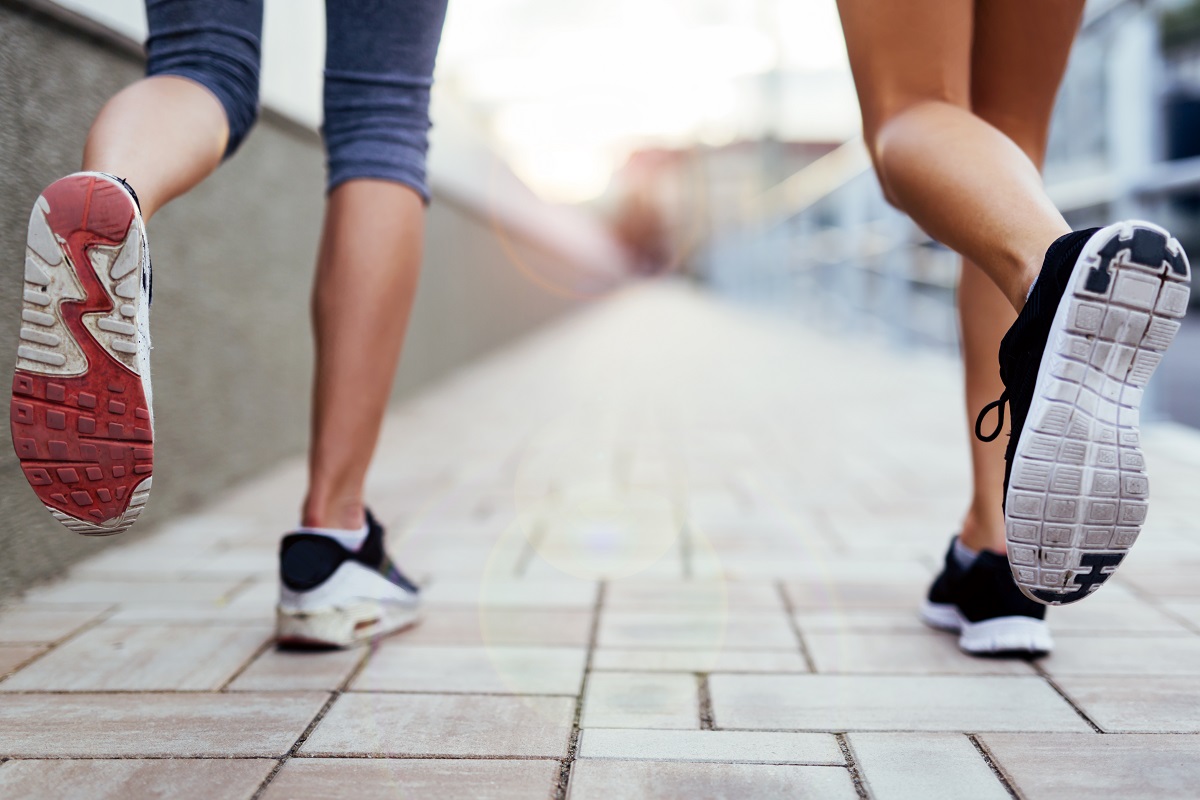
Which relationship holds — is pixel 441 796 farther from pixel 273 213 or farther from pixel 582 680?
pixel 273 213

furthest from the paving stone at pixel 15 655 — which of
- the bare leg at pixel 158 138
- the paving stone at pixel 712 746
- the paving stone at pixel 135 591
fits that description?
the paving stone at pixel 712 746

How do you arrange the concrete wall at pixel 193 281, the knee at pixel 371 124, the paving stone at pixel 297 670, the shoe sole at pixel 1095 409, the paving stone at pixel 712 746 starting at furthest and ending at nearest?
the concrete wall at pixel 193 281 < the knee at pixel 371 124 < the paving stone at pixel 297 670 < the paving stone at pixel 712 746 < the shoe sole at pixel 1095 409

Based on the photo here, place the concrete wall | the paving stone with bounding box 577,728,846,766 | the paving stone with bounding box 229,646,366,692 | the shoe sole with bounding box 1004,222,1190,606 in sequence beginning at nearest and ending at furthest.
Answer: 1. the shoe sole with bounding box 1004,222,1190,606
2. the paving stone with bounding box 577,728,846,766
3. the paving stone with bounding box 229,646,366,692
4. the concrete wall

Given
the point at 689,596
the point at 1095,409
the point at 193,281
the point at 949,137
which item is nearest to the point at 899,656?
the point at 689,596

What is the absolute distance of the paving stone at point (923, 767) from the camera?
0.82m

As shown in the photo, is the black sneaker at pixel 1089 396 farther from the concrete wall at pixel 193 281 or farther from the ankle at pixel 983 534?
the concrete wall at pixel 193 281

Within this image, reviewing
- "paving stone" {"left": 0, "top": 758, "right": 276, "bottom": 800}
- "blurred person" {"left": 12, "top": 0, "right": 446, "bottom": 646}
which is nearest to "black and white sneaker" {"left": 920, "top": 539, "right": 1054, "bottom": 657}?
"blurred person" {"left": 12, "top": 0, "right": 446, "bottom": 646}

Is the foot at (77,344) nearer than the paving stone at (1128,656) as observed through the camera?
Yes

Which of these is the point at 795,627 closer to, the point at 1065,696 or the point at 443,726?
the point at 1065,696

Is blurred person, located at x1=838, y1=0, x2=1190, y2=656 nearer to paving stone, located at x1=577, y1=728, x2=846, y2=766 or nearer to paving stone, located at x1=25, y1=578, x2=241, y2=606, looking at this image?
paving stone, located at x1=577, y1=728, x2=846, y2=766

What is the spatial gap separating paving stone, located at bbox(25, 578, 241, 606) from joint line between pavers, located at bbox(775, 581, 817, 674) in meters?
0.76

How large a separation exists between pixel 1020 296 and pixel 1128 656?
52 centimetres

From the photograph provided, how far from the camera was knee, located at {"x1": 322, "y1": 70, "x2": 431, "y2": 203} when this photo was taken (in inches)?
46.6

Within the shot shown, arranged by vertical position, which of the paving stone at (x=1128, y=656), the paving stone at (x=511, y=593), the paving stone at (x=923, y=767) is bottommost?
the paving stone at (x=923, y=767)
